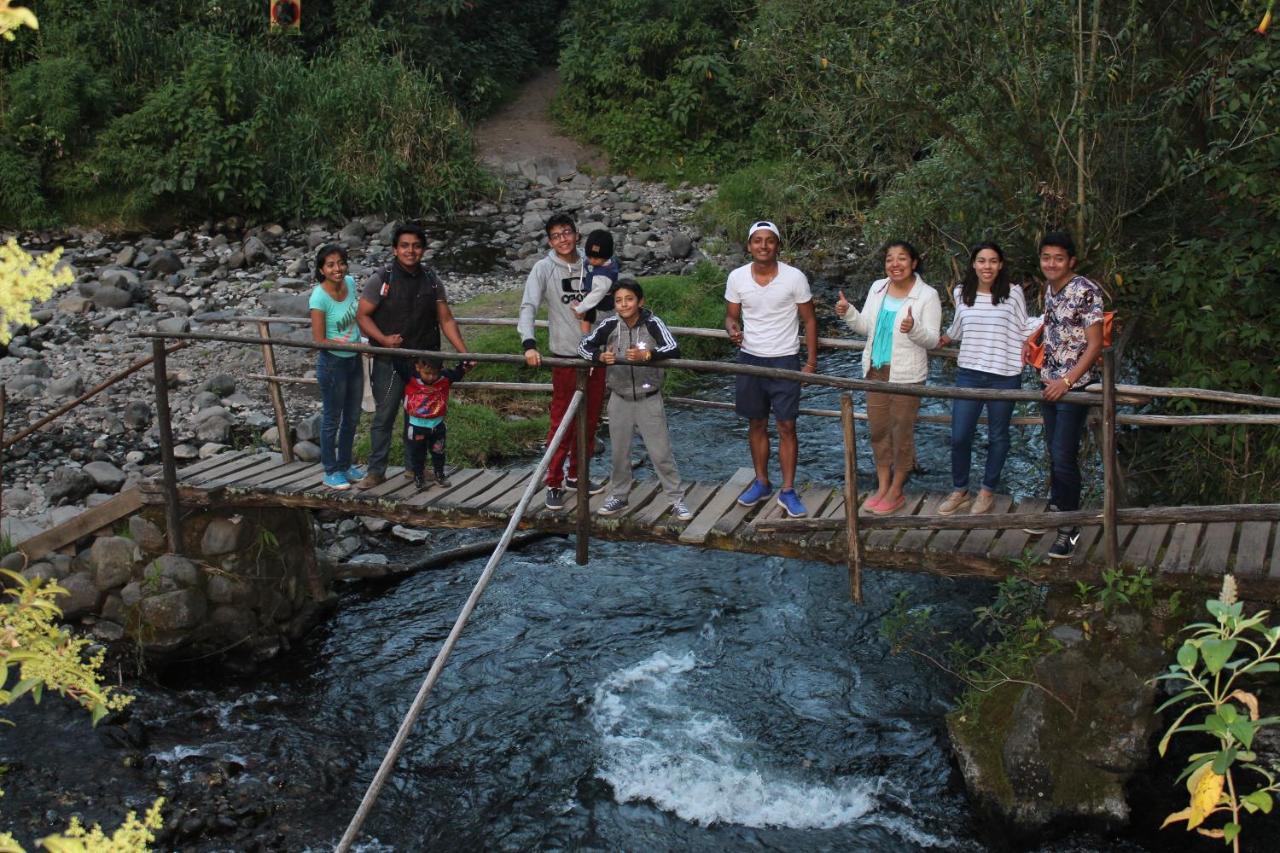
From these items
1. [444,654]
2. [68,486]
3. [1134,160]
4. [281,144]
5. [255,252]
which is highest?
[281,144]

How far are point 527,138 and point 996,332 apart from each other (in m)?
16.3

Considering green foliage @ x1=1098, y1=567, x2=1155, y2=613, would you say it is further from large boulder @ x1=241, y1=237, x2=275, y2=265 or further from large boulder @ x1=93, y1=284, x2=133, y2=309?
large boulder @ x1=241, y1=237, x2=275, y2=265

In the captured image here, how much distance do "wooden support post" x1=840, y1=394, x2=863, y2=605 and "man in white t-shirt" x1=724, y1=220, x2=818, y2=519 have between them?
39 cm

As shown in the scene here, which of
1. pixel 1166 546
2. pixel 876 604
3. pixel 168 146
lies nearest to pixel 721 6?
pixel 168 146

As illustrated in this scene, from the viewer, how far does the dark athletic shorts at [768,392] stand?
22.1 ft

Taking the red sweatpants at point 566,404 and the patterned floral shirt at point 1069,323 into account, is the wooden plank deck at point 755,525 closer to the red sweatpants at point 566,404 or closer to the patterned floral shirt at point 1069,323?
the red sweatpants at point 566,404

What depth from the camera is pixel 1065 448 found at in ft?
20.7

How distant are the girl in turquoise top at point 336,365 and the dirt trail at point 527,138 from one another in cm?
1346

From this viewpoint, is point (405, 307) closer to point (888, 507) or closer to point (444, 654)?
point (444, 654)

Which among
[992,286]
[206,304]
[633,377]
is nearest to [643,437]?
[633,377]

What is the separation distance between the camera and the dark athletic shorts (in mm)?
6730

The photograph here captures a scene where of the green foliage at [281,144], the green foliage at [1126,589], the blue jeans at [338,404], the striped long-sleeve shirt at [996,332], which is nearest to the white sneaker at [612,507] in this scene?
the blue jeans at [338,404]

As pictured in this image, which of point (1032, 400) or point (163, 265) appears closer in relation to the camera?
point (1032, 400)

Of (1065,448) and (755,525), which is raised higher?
(1065,448)
